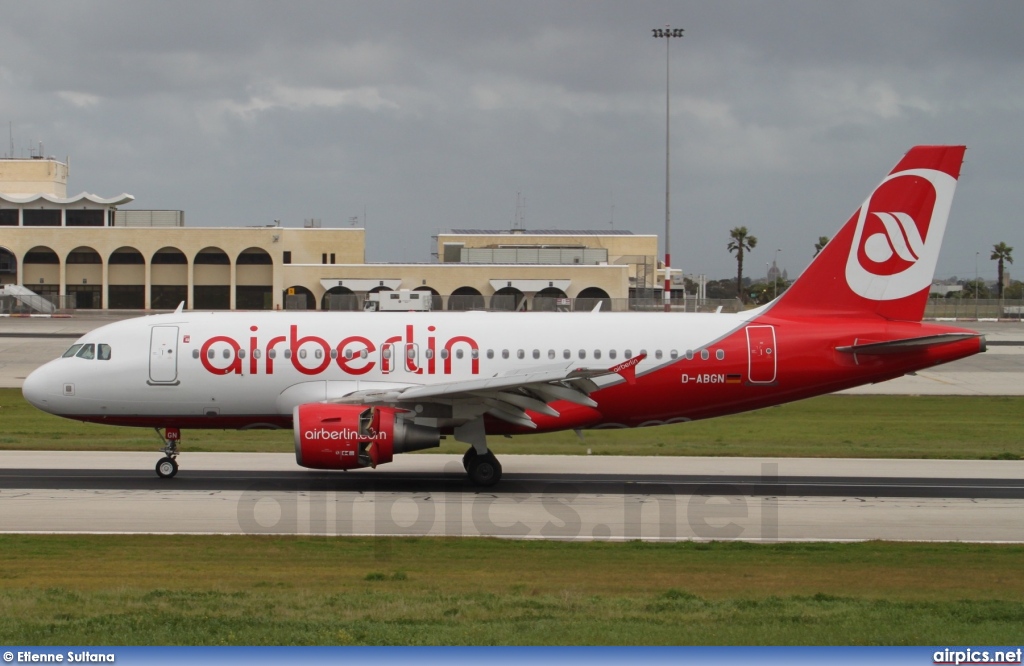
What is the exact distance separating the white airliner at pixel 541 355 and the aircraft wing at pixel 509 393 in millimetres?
58

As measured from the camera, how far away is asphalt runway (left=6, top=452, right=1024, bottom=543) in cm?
1972

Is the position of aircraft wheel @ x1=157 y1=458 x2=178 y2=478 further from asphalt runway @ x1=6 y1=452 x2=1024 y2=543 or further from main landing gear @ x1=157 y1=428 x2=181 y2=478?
asphalt runway @ x1=6 y1=452 x2=1024 y2=543

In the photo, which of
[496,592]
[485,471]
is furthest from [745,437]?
[496,592]

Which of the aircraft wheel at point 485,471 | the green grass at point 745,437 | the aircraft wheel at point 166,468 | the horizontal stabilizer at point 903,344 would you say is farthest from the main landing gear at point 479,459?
the horizontal stabilizer at point 903,344

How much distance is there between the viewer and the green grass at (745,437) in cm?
3061

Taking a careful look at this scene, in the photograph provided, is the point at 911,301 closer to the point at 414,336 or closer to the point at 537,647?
the point at 414,336

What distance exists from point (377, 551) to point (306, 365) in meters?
7.96

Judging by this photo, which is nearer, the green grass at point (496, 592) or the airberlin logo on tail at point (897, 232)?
the green grass at point (496, 592)

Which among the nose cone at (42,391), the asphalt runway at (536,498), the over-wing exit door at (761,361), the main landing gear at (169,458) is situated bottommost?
the asphalt runway at (536,498)

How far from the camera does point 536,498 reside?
23.0 meters

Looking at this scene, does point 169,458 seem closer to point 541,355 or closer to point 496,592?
point 541,355

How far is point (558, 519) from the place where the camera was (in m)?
20.8

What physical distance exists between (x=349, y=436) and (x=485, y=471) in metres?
3.33

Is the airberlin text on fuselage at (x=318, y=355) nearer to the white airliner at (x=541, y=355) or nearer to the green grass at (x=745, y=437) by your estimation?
the white airliner at (x=541, y=355)
